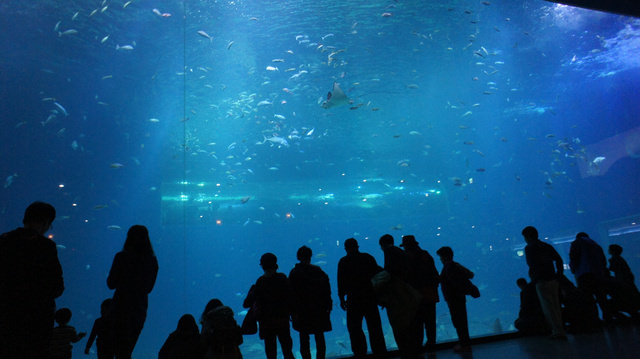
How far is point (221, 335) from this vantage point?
2850mm

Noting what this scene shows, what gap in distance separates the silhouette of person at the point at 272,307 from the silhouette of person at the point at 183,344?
3.53 feet

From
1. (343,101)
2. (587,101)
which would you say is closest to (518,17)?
(343,101)

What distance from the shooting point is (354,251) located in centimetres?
451

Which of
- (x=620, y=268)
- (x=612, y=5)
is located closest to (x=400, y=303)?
(x=620, y=268)

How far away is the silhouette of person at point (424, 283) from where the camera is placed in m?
4.69

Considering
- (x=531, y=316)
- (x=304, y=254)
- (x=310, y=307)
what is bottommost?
(x=531, y=316)

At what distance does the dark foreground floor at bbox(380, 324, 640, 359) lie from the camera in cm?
384

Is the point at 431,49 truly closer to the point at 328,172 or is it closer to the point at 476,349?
the point at 476,349

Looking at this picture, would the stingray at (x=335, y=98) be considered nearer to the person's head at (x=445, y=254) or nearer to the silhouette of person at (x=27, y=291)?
the person's head at (x=445, y=254)

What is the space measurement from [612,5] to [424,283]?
5127mm

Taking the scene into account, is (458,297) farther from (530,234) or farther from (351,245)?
(351,245)

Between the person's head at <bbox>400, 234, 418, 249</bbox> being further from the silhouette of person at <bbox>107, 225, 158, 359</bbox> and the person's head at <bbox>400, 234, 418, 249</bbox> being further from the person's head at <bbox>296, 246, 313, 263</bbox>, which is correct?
the silhouette of person at <bbox>107, 225, 158, 359</bbox>

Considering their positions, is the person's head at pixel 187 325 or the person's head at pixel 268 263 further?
the person's head at pixel 268 263

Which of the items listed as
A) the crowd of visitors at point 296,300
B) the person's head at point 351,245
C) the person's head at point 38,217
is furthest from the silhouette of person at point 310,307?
the person's head at point 38,217
